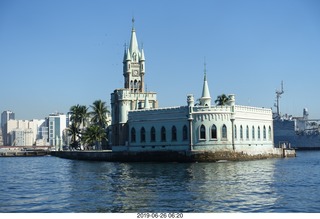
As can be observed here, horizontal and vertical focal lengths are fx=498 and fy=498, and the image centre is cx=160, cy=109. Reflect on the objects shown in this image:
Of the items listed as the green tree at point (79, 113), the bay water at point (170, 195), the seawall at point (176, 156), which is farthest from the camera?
the green tree at point (79, 113)

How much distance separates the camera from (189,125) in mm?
74750

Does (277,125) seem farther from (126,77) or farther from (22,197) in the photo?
(22,197)

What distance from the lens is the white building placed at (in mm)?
73875

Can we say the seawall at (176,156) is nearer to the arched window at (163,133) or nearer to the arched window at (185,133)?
the arched window at (185,133)

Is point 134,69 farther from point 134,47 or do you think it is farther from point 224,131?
point 224,131

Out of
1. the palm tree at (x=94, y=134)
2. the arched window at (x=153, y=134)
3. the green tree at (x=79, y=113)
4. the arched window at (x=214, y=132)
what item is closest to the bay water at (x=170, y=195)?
the arched window at (x=214, y=132)

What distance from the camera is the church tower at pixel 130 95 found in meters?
90.7

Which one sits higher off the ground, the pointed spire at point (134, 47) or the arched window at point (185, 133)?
the pointed spire at point (134, 47)

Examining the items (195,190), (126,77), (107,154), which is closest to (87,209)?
(195,190)

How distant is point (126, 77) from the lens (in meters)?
101

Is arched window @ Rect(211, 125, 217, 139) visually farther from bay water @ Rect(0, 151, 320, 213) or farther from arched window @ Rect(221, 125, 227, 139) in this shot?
bay water @ Rect(0, 151, 320, 213)

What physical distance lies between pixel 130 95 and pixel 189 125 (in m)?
21.4

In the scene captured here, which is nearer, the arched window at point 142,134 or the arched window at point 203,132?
the arched window at point 203,132

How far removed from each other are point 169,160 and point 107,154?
1502 centimetres
